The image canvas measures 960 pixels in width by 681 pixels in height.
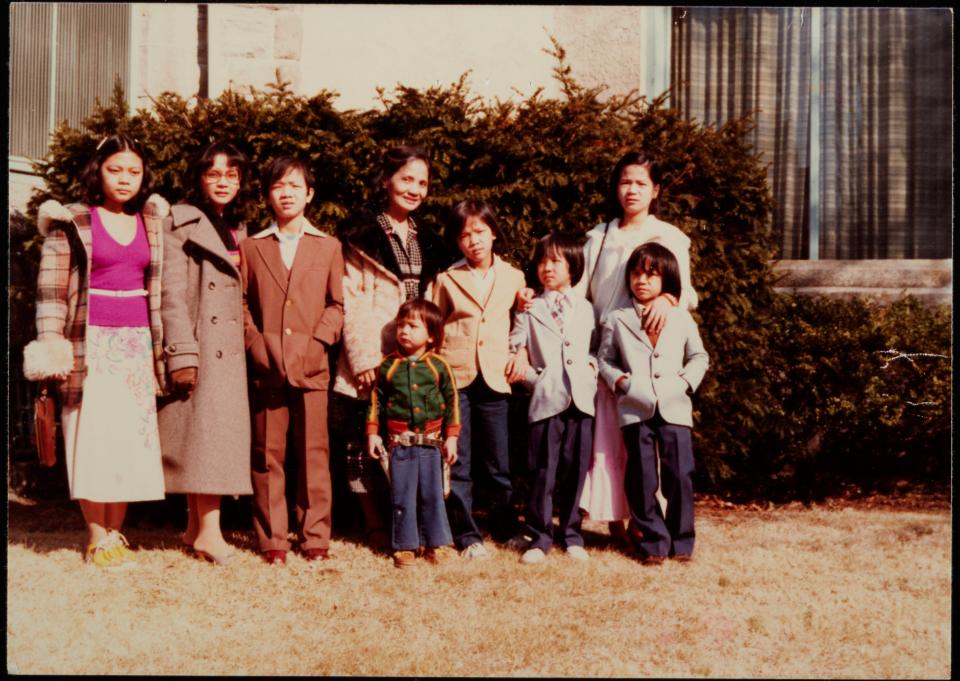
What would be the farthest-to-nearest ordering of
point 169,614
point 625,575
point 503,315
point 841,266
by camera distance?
1. point 841,266
2. point 503,315
3. point 625,575
4. point 169,614

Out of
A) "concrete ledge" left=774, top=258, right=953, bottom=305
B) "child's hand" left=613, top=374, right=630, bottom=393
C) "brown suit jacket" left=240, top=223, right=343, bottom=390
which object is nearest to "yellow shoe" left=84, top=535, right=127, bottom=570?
"brown suit jacket" left=240, top=223, right=343, bottom=390

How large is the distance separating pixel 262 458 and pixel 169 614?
97 cm

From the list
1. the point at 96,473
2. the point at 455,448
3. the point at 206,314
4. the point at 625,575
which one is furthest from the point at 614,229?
the point at 96,473

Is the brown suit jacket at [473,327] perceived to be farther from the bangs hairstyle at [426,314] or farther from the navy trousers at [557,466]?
the navy trousers at [557,466]

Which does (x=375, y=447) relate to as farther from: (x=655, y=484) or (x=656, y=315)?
(x=656, y=315)

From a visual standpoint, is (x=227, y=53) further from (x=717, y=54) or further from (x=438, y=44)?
(x=717, y=54)

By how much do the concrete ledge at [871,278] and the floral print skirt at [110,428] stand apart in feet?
14.2

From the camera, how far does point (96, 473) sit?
4836mm

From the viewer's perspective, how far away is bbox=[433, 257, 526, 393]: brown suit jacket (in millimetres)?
5129

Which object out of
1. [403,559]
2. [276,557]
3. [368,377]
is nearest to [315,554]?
[276,557]

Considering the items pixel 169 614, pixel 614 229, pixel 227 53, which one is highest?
pixel 227 53

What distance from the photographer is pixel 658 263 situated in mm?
5047

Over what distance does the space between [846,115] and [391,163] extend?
394 cm

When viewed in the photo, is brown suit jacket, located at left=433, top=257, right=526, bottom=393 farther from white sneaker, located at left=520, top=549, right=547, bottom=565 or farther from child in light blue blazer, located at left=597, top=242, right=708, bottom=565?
white sneaker, located at left=520, top=549, right=547, bottom=565
